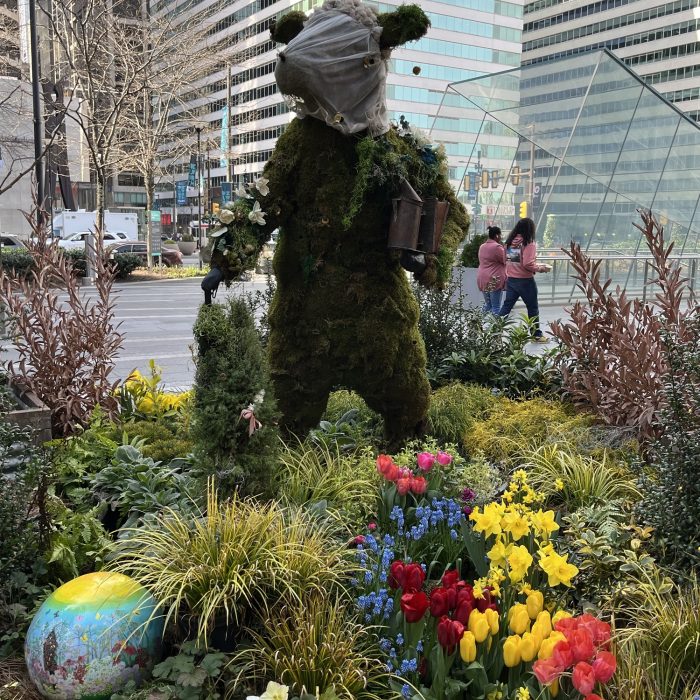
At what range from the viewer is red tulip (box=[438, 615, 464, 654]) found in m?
2.08

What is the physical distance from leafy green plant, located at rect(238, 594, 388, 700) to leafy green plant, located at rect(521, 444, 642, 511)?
1.53m

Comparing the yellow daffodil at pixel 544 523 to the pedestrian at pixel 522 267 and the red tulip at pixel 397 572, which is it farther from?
the pedestrian at pixel 522 267

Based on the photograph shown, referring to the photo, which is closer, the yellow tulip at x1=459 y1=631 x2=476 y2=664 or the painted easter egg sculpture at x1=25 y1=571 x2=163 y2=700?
the yellow tulip at x1=459 y1=631 x2=476 y2=664

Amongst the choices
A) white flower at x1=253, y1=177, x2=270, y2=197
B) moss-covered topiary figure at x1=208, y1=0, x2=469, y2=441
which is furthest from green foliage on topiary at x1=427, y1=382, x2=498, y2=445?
white flower at x1=253, y1=177, x2=270, y2=197

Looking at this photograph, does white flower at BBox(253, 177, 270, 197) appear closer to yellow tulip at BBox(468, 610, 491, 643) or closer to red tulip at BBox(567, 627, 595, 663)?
yellow tulip at BBox(468, 610, 491, 643)

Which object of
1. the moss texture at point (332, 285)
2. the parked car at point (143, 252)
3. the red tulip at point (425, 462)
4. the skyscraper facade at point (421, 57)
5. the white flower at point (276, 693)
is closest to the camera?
the white flower at point (276, 693)

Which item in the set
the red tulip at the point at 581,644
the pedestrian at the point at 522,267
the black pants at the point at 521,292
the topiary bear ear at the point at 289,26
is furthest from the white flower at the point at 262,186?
the black pants at the point at 521,292

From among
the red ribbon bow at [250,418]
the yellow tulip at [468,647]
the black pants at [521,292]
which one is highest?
the black pants at [521,292]

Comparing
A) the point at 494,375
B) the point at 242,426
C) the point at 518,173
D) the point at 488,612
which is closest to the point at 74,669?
the point at 242,426

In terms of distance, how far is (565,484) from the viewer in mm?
3758

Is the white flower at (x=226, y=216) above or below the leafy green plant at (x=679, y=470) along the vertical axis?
above

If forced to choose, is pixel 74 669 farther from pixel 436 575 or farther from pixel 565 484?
pixel 565 484

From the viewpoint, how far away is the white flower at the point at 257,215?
3592 millimetres

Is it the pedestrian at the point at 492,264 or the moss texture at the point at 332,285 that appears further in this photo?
the pedestrian at the point at 492,264
